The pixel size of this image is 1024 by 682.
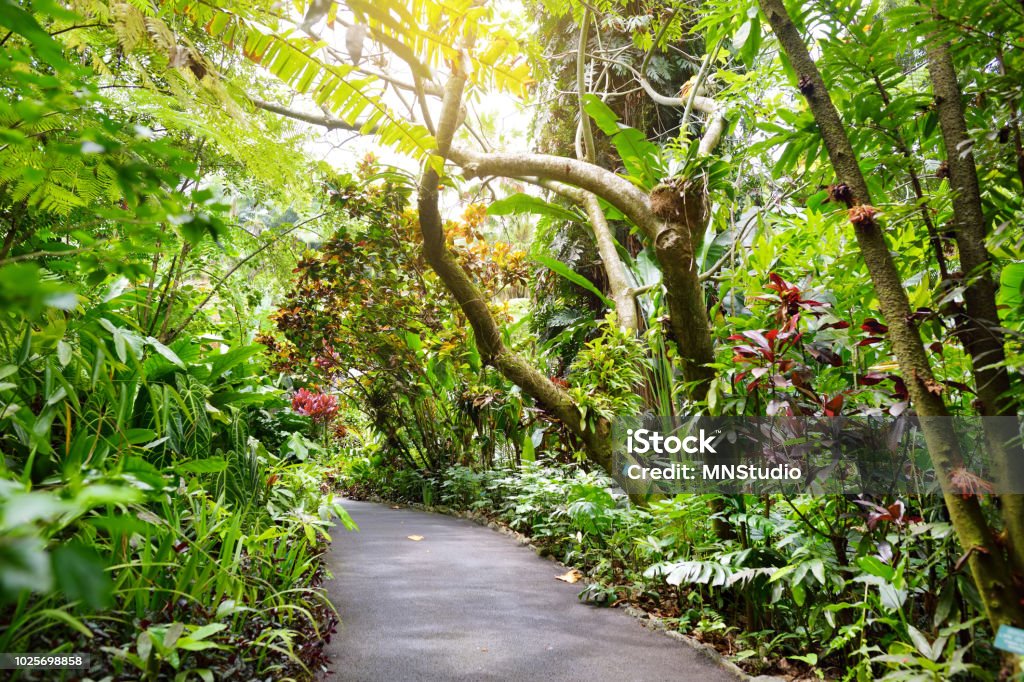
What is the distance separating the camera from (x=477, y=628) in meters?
2.53

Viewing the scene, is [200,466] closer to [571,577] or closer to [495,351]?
[571,577]

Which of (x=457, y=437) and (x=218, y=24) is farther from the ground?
(x=218, y=24)

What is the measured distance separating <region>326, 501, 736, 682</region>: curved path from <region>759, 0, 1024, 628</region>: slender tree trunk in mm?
1046

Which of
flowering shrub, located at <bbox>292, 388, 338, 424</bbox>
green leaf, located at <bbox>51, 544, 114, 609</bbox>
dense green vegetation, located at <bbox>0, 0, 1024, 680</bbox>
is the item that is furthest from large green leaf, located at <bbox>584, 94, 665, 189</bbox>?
flowering shrub, located at <bbox>292, 388, 338, 424</bbox>

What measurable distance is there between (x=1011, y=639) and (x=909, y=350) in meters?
0.67

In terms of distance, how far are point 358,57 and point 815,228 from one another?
204cm

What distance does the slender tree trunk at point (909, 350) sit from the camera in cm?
139

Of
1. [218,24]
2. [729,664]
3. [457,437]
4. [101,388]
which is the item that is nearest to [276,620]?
[101,388]

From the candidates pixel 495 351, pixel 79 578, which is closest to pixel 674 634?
pixel 495 351

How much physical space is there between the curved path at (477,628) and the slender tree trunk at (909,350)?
1.05 metres

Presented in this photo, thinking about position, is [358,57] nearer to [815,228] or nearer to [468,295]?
[815,228]

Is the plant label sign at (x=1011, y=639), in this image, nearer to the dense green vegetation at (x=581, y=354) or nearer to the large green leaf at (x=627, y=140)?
the dense green vegetation at (x=581, y=354)

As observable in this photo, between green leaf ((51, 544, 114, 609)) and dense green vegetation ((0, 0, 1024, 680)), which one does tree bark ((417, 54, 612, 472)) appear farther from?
green leaf ((51, 544, 114, 609))

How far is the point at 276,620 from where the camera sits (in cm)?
204
